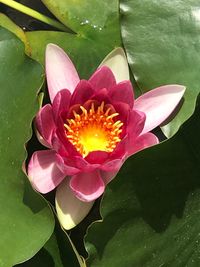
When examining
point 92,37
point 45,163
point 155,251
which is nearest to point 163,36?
point 92,37

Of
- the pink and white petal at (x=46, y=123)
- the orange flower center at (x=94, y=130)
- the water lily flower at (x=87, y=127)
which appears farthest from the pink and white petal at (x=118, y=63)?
the pink and white petal at (x=46, y=123)

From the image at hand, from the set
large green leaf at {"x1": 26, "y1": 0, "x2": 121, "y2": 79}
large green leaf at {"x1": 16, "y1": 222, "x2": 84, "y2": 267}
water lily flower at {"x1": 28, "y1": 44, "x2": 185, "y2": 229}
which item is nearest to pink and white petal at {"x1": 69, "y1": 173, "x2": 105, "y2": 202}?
water lily flower at {"x1": 28, "y1": 44, "x2": 185, "y2": 229}

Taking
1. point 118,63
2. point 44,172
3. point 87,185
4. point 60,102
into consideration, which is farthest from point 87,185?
point 118,63

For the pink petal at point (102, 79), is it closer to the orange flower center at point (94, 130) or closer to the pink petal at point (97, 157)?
the orange flower center at point (94, 130)

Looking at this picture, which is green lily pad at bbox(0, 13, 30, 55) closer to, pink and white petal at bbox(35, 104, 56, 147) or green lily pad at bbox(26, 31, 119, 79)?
green lily pad at bbox(26, 31, 119, 79)

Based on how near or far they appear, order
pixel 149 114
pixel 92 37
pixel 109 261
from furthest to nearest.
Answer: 1. pixel 92 37
2. pixel 149 114
3. pixel 109 261

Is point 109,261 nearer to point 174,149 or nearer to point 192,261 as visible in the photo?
point 192,261

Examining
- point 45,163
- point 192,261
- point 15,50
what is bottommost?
point 192,261

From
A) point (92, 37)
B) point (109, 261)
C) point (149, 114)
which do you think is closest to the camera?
point (109, 261)
